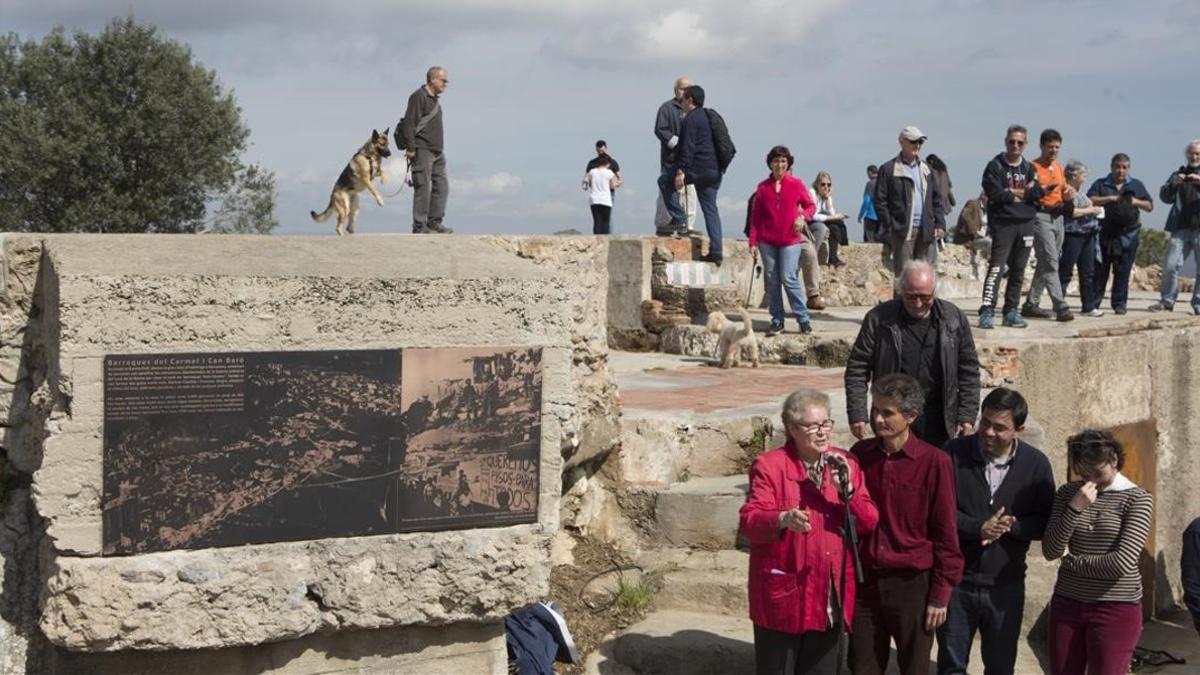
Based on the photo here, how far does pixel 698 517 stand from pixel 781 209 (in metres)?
4.55

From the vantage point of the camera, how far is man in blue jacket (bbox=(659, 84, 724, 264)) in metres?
12.7

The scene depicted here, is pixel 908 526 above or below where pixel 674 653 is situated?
above

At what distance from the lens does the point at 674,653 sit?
620 centimetres

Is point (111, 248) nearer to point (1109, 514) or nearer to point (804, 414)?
point (804, 414)

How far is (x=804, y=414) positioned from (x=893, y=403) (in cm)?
39

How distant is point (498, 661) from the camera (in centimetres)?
564

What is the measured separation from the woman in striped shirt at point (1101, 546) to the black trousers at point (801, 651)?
1.02m

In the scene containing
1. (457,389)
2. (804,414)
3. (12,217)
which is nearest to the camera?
(804,414)


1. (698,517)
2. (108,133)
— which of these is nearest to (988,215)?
(698,517)

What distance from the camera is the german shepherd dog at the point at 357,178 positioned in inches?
447

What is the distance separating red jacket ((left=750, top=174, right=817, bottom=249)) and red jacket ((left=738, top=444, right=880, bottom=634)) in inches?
240

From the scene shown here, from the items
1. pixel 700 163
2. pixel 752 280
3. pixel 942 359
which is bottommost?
pixel 942 359

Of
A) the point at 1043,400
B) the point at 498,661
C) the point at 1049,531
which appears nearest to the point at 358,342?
the point at 498,661

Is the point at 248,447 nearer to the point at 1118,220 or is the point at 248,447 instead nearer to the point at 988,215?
the point at 988,215
